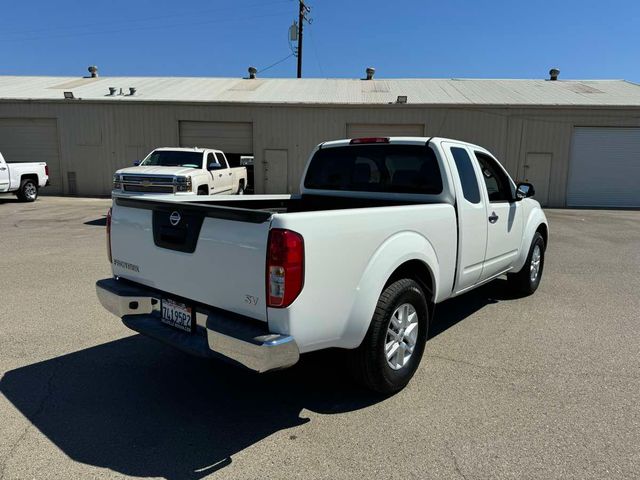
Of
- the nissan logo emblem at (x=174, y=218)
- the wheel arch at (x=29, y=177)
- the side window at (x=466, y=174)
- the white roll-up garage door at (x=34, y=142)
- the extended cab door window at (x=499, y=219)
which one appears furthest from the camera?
the white roll-up garage door at (x=34, y=142)

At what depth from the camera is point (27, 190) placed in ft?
56.9

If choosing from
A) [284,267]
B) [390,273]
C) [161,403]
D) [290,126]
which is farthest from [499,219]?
[290,126]

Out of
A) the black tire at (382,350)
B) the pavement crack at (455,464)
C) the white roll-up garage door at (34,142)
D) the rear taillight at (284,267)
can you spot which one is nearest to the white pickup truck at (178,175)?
the black tire at (382,350)

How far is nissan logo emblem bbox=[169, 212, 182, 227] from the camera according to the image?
3.19m

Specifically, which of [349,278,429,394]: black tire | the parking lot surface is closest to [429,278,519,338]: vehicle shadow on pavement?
the parking lot surface

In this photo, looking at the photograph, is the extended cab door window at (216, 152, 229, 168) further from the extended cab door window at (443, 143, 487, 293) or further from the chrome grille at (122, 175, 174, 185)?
the extended cab door window at (443, 143, 487, 293)

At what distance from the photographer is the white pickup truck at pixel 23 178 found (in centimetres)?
1620

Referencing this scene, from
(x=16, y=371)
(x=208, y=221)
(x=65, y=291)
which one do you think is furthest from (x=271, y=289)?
(x=65, y=291)

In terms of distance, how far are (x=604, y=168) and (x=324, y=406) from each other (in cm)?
2108

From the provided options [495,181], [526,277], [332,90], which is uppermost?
[332,90]

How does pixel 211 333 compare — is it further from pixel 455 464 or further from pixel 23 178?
pixel 23 178

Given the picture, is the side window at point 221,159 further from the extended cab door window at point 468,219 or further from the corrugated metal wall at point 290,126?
the extended cab door window at point 468,219

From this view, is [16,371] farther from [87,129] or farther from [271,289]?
[87,129]

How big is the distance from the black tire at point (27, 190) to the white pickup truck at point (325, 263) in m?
15.8
